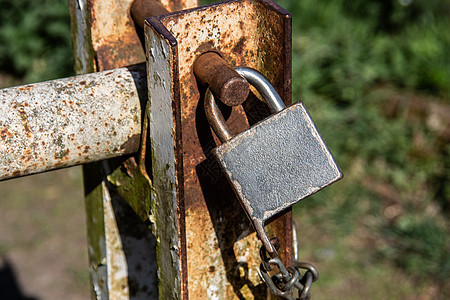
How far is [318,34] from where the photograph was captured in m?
4.38

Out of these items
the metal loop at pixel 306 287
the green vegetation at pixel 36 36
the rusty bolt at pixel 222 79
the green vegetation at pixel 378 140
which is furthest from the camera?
the green vegetation at pixel 36 36

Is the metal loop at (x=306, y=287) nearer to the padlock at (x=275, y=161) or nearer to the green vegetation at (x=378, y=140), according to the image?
the padlock at (x=275, y=161)

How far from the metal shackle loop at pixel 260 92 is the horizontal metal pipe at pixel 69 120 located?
0.12 meters

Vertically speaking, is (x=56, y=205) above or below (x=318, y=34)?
below

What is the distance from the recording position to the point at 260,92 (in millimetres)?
845

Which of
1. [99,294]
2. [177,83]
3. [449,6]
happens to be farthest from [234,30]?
[449,6]

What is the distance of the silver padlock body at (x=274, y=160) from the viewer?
0.80m

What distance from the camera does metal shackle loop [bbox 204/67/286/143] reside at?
827 mm

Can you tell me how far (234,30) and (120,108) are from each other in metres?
0.19

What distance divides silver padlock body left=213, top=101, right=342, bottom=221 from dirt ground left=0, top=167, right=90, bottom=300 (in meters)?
2.79

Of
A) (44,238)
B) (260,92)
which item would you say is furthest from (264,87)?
(44,238)

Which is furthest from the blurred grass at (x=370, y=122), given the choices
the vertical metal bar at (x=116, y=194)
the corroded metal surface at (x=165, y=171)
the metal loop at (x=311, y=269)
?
the corroded metal surface at (x=165, y=171)

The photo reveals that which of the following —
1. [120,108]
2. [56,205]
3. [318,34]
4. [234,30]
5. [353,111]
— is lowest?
[56,205]

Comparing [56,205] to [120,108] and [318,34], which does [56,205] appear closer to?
[318,34]
